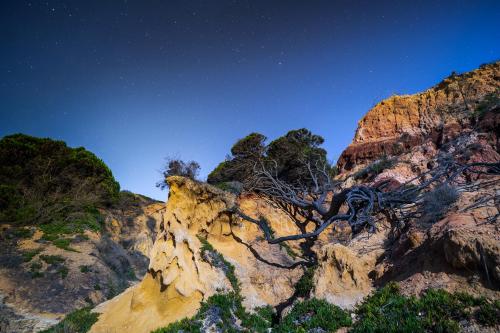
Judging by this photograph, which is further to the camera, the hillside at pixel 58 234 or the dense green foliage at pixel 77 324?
the hillside at pixel 58 234

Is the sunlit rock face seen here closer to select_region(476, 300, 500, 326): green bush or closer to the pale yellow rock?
the pale yellow rock

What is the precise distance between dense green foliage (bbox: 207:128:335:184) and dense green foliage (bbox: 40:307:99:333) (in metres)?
11.6

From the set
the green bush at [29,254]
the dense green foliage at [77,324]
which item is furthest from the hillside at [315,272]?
the green bush at [29,254]

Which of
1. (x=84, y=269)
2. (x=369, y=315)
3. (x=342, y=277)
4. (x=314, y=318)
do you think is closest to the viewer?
(x=369, y=315)

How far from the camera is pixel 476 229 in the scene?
247 inches

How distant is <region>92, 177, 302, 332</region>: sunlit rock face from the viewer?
981 cm

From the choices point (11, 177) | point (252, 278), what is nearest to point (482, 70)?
point (252, 278)

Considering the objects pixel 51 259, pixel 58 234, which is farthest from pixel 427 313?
pixel 58 234

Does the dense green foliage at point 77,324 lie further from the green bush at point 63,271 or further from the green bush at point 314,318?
the green bush at point 314,318

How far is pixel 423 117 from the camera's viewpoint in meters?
32.2

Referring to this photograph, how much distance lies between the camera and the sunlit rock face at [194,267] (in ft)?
32.2

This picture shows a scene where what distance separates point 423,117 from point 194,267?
33672mm

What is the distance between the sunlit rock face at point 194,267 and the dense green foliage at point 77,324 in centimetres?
→ 37

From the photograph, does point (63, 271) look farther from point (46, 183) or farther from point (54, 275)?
point (46, 183)
